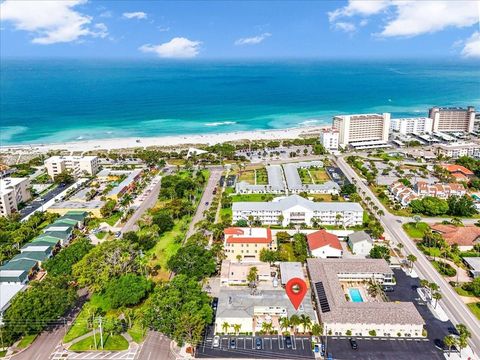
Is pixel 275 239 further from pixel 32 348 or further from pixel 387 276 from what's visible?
pixel 32 348

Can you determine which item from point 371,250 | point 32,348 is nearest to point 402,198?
point 371,250

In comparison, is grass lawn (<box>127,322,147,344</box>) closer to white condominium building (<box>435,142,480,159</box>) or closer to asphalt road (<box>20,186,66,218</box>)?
asphalt road (<box>20,186,66,218</box>)

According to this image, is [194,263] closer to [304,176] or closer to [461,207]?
[304,176]

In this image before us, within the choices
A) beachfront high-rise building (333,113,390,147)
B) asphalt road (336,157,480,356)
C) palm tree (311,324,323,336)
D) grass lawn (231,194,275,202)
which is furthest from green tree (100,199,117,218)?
beachfront high-rise building (333,113,390,147)

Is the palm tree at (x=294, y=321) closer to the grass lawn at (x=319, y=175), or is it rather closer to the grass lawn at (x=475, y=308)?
the grass lawn at (x=475, y=308)

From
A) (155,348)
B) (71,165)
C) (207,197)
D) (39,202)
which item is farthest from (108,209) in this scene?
(155,348)
